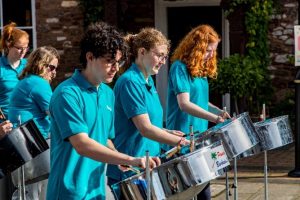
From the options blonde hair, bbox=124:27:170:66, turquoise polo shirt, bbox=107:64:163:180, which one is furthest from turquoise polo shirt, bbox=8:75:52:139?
turquoise polo shirt, bbox=107:64:163:180

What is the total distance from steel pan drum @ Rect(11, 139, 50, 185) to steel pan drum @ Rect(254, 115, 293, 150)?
4.51 feet

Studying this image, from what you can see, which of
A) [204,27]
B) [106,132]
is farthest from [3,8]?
[106,132]

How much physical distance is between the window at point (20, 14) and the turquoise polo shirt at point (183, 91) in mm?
7577

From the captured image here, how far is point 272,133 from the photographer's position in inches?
218

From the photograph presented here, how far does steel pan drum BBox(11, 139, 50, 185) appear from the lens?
5.08 m

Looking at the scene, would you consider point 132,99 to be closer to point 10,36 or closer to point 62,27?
point 10,36

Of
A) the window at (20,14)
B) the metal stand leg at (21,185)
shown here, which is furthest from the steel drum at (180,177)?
the window at (20,14)

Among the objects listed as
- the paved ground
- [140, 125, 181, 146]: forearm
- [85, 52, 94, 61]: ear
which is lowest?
the paved ground

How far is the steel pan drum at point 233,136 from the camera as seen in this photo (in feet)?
15.1

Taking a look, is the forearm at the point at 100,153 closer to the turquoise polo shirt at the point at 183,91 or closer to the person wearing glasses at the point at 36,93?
the turquoise polo shirt at the point at 183,91

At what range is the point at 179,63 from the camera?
18.1 ft

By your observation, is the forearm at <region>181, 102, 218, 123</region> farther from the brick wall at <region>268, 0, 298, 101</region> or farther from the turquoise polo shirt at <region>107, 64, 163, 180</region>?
the brick wall at <region>268, 0, 298, 101</region>

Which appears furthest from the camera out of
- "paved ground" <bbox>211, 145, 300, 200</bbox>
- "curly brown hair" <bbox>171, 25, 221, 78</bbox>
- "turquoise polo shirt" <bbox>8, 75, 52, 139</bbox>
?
"paved ground" <bbox>211, 145, 300, 200</bbox>

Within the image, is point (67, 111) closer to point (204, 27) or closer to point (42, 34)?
point (204, 27)
